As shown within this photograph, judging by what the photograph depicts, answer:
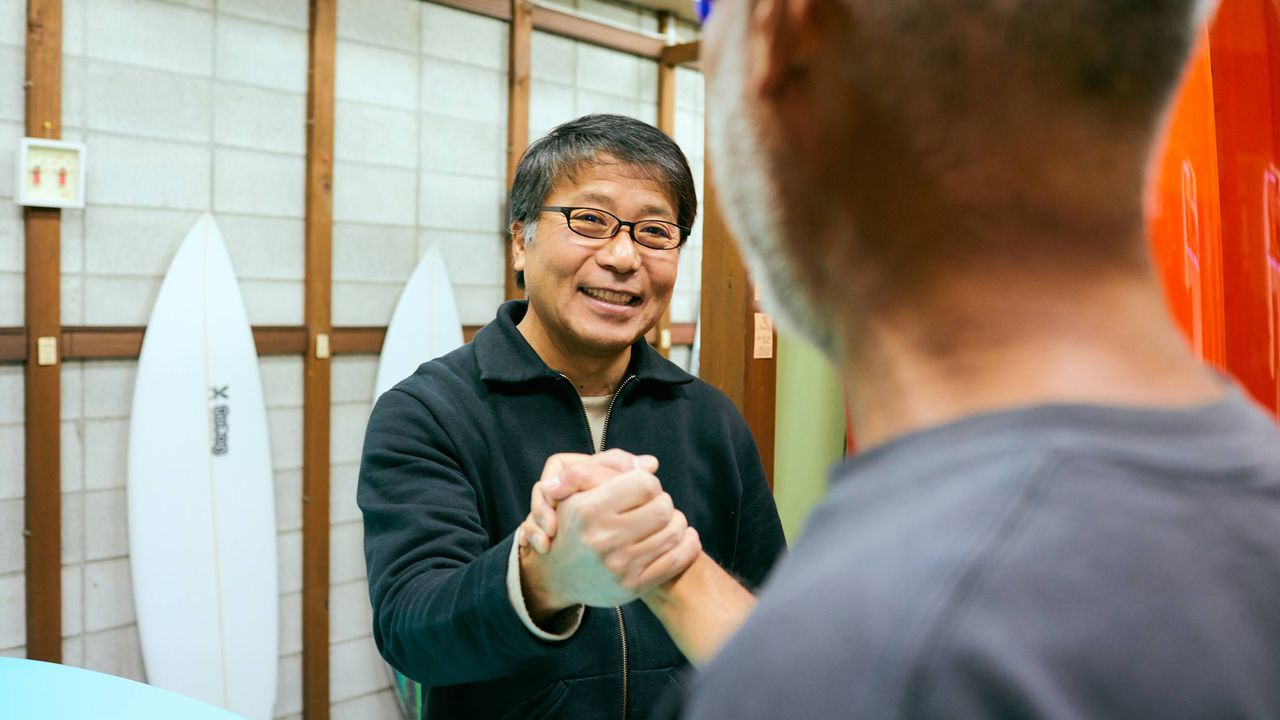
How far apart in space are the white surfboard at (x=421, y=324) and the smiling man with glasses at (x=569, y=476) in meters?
2.15

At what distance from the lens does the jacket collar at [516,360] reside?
1.35 meters

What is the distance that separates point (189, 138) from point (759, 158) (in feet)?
10.6

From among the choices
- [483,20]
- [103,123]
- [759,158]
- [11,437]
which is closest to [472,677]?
[759,158]

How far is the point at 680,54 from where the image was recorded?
4480mm

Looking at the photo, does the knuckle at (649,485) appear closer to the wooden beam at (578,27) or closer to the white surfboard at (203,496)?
the white surfboard at (203,496)

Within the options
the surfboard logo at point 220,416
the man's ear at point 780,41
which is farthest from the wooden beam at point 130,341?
the man's ear at point 780,41

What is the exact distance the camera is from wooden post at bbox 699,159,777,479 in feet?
7.48

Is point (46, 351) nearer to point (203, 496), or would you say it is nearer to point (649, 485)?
point (203, 496)

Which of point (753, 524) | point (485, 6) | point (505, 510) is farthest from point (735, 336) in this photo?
point (485, 6)

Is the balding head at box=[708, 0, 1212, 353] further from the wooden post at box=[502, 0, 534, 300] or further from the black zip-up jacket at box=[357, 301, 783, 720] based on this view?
the wooden post at box=[502, 0, 534, 300]

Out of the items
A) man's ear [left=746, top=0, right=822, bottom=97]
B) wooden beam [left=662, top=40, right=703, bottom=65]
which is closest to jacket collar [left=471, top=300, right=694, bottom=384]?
man's ear [left=746, top=0, right=822, bottom=97]

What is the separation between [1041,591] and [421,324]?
11.6 feet

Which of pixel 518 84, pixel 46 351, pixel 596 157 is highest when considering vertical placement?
pixel 518 84

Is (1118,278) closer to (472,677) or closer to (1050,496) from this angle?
(1050,496)
